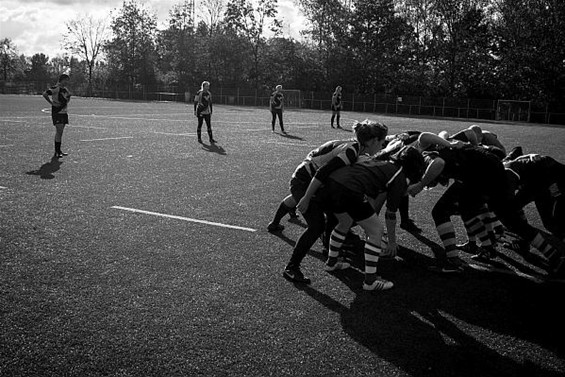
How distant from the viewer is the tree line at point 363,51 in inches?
1843

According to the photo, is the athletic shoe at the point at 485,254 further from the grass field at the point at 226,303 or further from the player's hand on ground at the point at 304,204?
the player's hand on ground at the point at 304,204

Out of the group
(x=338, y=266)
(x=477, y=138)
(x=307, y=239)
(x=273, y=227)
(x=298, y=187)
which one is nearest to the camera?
(x=307, y=239)

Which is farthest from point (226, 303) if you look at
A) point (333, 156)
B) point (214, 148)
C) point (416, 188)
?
point (214, 148)

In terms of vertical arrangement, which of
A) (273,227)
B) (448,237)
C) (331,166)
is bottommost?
(273,227)

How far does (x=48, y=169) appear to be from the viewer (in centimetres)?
1092

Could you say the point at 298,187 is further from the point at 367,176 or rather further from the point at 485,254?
the point at 485,254

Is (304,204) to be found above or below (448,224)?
above

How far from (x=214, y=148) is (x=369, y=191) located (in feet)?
37.8

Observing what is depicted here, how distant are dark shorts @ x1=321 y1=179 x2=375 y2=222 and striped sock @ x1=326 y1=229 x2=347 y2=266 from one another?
54 cm

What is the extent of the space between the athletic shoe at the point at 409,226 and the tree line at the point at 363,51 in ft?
142

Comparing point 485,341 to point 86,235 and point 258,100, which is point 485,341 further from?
point 258,100

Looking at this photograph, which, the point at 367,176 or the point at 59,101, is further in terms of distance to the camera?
the point at 59,101

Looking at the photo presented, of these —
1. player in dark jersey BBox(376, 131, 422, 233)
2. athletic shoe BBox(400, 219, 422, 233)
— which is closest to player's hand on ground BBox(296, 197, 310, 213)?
player in dark jersey BBox(376, 131, 422, 233)

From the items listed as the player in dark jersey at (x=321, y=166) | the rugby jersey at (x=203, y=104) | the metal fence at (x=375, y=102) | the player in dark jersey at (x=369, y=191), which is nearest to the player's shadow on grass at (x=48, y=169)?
the rugby jersey at (x=203, y=104)
